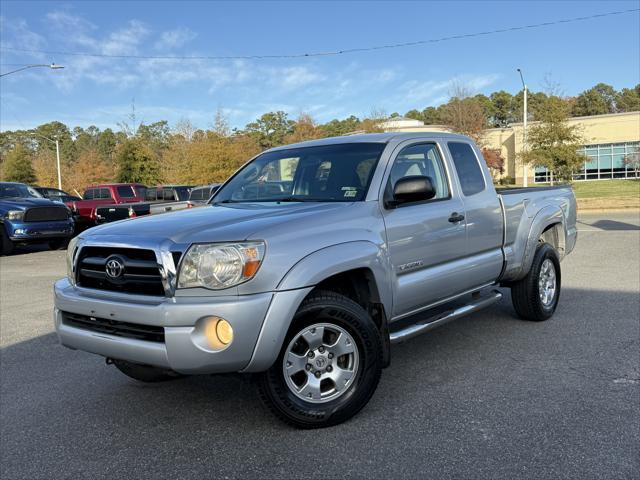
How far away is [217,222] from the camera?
11.7 ft

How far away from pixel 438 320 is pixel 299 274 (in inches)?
61.6

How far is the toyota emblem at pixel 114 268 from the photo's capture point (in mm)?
3449

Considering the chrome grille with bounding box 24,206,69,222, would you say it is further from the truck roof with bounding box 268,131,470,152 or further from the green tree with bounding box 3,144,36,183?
the green tree with bounding box 3,144,36,183

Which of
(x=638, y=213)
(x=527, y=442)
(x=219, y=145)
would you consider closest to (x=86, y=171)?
(x=219, y=145)

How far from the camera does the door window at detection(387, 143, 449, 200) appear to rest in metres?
4.56

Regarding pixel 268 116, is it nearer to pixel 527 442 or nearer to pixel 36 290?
pixel 36 290

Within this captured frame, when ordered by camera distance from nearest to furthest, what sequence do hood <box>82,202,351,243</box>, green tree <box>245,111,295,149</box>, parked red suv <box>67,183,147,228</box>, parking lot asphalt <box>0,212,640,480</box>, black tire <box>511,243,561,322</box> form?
parking lot asphalt <box>0,212,640,480</box> → hood <box>82,202,351,243</box> → black tire <box>511,243,561,322</box> → parked red suv <box>67,183,147,228</box> → green tree <box>245,111,295,149</box>

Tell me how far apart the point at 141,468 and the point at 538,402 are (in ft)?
8.53

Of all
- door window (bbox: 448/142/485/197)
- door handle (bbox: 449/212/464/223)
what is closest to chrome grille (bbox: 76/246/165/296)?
door handle (bbox: 449/212/464/223)

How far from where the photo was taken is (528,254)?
5.76m

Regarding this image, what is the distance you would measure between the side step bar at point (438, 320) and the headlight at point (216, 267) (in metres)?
1.29

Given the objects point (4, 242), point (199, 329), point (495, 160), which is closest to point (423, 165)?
point (199, 329)

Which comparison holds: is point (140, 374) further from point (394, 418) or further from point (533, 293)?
point (533, 293)

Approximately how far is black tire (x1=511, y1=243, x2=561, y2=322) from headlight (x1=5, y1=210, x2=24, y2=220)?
13.2m
